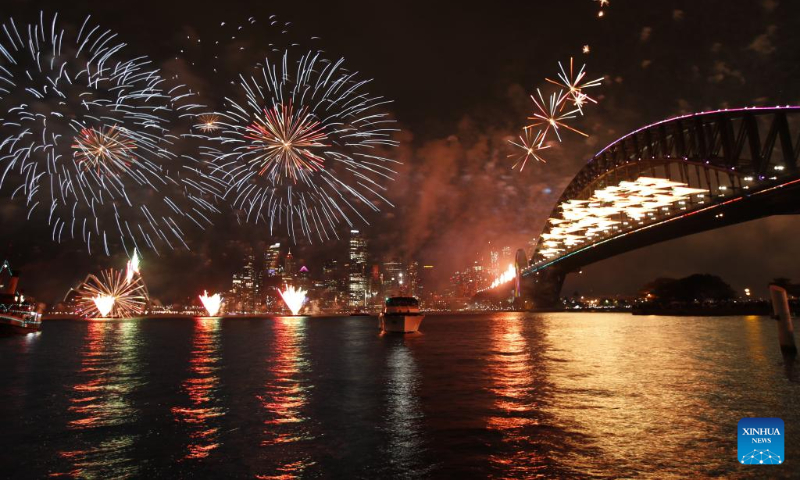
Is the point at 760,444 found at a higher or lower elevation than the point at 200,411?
higher

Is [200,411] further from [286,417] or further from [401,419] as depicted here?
[401,419]

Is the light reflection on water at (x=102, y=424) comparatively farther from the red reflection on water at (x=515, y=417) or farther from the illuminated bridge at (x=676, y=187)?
the illuminated bridge at (x=676, y=187)

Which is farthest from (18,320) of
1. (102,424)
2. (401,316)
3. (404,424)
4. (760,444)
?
(760,444)

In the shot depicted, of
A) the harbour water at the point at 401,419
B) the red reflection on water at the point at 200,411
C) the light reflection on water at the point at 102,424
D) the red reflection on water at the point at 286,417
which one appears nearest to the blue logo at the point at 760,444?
the harbour water at the point at 401,419

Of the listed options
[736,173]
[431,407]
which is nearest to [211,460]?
[431,407]

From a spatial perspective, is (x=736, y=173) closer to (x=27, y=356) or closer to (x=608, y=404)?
(x=608, y=404)

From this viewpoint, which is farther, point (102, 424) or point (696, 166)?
point (696, 166)
